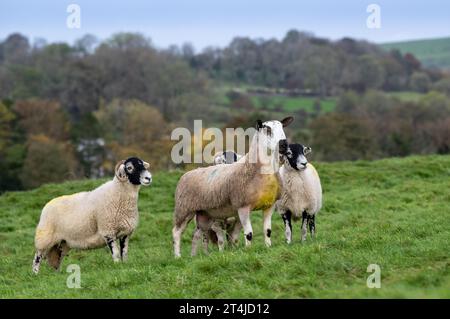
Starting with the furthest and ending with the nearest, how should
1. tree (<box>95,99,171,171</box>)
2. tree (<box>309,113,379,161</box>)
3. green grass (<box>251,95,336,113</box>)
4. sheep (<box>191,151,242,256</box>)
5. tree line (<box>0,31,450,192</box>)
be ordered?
1. green grass (<box>251,95,336,113</box>)
2. tree (<box>95,99,171,171</box>)
3. tree line (<box>0,31,450,192</box>)
4. tree (<box>309,113,379,161</box>)
5. sheep (<box>191,151,242,256</box>)

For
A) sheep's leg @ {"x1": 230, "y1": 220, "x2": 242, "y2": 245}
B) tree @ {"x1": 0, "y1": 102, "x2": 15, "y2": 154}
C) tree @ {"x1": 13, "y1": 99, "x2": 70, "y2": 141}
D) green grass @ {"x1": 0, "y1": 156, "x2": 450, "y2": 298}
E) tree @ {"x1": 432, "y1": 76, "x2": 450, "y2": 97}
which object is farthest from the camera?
tree @ {"x1": 432, "y1": 76, "x2": 450, "y2": 97}

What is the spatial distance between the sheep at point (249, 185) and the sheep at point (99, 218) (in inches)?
45.8

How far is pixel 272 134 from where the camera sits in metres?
12.8

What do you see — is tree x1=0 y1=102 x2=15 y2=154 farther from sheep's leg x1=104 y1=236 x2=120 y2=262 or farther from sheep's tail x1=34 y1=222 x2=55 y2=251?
sheep's leg x1=104 y1=236 x2=120 y2=262

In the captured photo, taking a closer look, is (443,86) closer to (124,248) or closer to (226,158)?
(226,158)

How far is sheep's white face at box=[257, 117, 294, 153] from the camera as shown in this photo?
41.8 feet

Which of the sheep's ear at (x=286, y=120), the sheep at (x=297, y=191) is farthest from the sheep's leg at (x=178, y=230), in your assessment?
the sheep's ear at (x=286, y=120)

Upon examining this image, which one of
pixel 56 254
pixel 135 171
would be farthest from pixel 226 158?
pixel 56 254

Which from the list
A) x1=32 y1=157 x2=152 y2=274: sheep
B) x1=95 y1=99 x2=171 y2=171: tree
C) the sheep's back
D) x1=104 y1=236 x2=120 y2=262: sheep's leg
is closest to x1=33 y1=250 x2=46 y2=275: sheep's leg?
x1=32 y1=157 x2=152 y2=274: sheep

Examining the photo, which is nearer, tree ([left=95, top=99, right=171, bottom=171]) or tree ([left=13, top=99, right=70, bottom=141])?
tree ([left=95, top=99, right=171, bottom=171])

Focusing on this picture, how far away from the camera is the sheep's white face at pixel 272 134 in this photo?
1275cm

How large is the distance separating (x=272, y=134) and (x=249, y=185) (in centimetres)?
99

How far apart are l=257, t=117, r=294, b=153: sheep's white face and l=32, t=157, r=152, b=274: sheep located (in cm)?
224

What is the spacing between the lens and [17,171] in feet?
192
